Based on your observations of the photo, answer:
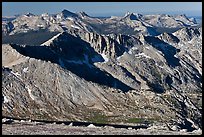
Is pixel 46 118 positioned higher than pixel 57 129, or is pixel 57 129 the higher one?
pixel 57 129

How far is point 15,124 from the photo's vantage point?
194 ft

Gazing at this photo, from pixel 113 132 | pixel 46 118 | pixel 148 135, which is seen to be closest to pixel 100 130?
pixel 113 132

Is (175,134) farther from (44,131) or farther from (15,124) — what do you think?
(15,124)

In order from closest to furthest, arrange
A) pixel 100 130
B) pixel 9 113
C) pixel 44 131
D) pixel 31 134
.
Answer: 1. pixel 31 134
2. pixel 44 131
3. pixel 100 130
4. pixel 9 113

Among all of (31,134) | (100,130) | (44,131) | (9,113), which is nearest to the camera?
(31,134)

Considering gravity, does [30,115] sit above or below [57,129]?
below

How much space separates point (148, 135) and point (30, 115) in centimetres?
14848

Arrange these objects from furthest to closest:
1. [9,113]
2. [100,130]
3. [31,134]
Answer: [9,113], [100,130], [31,134]

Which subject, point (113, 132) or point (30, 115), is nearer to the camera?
point (113, 132)

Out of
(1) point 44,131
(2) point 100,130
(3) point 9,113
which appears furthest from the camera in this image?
(3) point 9,113

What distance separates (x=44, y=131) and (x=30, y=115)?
475ft

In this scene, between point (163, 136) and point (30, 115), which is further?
point (30, 115)

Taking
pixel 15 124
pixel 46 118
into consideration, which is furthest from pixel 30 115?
pixel 15 124

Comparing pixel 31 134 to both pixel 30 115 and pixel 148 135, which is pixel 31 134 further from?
pixel 30 115
